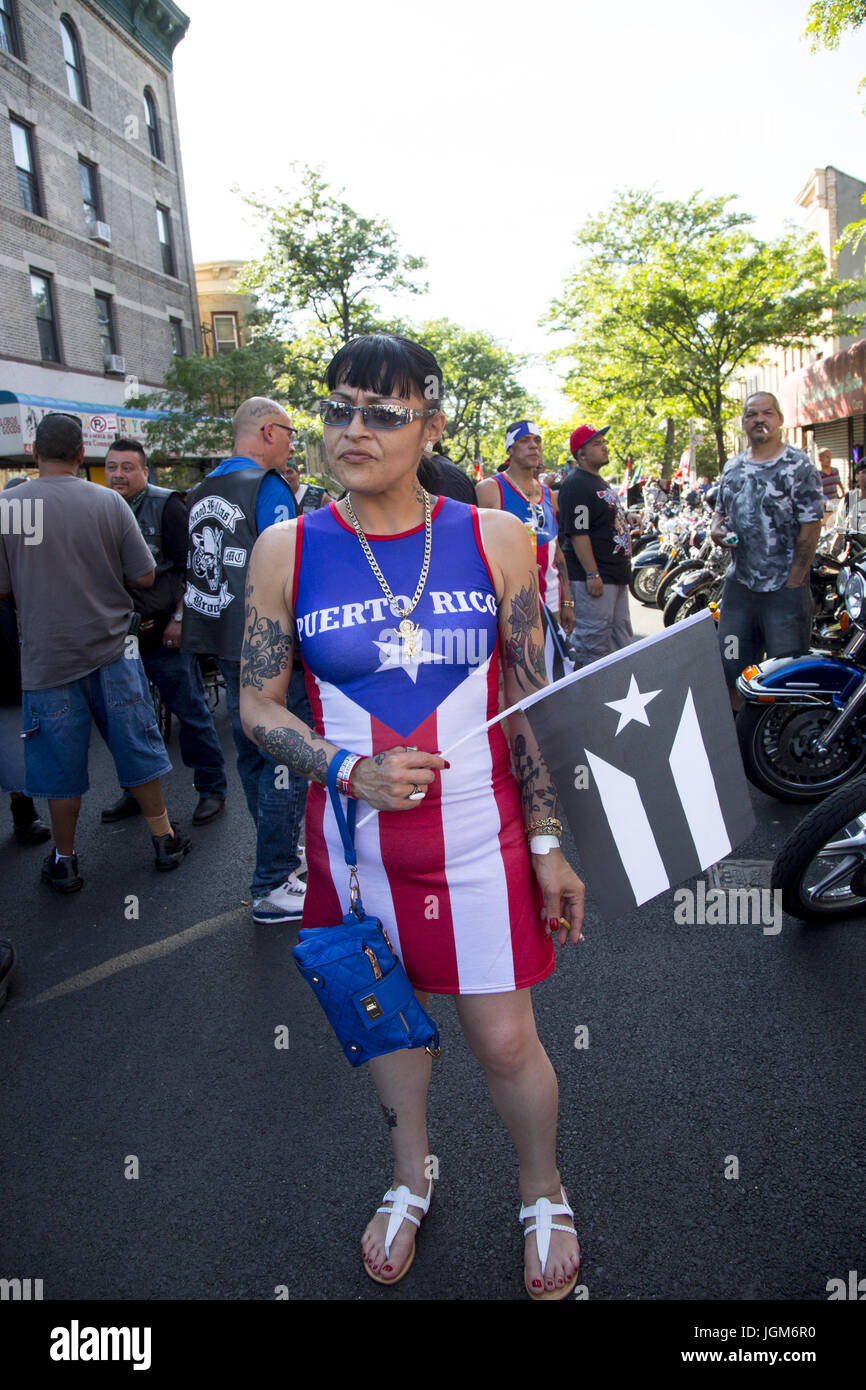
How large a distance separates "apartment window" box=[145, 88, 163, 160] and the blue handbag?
27418 millimetres

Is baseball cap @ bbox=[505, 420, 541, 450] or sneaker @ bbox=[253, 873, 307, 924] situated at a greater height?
baseball cap @ bbox=[505, 420, 541, 450]

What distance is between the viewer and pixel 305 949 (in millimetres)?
1854

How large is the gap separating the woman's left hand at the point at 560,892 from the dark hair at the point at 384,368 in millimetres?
970

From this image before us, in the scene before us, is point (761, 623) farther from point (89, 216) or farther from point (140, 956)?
A: point (89, 216)

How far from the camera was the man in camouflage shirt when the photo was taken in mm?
5051

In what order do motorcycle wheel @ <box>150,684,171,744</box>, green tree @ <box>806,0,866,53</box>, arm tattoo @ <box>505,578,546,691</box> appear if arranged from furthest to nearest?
1. green tree @ <box>806,0,866,53</box>
2. motorcycle wheel @ <box>150,684,171,744</box>
3. arm tattoo @ <box>505,578,546,691</box>

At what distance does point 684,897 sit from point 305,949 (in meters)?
2.37

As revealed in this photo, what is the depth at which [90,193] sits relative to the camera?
21109mm

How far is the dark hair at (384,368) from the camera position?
1.79m

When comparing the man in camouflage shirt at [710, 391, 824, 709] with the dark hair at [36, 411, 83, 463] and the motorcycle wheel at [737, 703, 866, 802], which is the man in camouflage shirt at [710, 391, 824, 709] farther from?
the dark hair at [36, 411, 83, 463]

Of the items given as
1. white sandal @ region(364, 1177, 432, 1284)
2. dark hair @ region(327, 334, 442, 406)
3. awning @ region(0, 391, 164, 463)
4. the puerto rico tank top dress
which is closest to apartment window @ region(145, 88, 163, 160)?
awning @ region(0, 391, 164, 463)

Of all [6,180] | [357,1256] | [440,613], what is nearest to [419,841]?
[440,613]

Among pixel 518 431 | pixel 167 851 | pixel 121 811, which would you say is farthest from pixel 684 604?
pixel 167 851

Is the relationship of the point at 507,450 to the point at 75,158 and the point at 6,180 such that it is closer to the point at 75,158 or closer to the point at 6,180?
the point at 6,180
